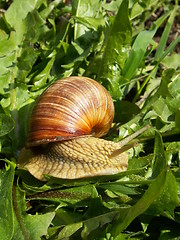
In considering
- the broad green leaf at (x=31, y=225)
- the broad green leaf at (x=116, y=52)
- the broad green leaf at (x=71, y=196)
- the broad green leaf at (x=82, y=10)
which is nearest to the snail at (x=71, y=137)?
the broad green leaf at (x=71, y=196)

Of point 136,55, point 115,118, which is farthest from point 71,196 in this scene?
point 136,55

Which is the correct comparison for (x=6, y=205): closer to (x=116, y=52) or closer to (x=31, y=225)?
(x=31, y=225)

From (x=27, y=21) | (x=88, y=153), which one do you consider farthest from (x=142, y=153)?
(x=27, y=21)

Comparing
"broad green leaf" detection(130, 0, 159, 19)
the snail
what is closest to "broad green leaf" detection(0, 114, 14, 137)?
the snail

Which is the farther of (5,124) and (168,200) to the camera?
(5,124)

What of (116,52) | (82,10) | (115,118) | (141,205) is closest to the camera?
(141,205)

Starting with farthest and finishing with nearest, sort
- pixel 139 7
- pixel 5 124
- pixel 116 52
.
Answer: pixel 139 7, pixel 116 52, pixel 5 124

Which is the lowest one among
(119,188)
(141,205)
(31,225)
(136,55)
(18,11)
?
(31,225)

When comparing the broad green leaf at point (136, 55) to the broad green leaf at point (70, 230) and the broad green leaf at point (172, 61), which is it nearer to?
the broad green leaf at point (172, 61)
